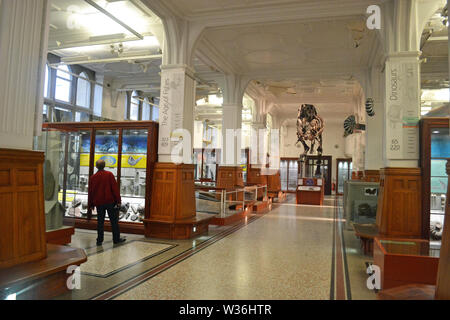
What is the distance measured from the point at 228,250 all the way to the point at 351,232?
345 centimetres

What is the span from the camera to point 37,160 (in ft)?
11.0

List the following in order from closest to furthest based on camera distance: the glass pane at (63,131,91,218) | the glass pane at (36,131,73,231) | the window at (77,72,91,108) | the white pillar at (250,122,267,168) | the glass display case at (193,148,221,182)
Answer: the glass pane at (36,131,73,231)
the glass pane at (63,131,91,218)
the window at (77,72,91,108)
the white pillar at (250,122,267,168)
the glass display case at (193,148,221,182)

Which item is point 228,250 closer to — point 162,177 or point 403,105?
point 162,177

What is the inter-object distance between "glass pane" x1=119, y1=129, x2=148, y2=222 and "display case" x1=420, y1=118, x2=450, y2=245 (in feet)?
16.1

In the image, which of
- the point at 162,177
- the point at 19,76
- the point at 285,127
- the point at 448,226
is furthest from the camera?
the point at 285,127

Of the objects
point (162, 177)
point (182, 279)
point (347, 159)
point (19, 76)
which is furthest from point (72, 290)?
point (347, 159)

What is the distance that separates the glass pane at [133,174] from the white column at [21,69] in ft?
10.6

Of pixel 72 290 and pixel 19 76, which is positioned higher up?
pixel 19 76

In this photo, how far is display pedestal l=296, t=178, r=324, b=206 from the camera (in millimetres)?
13734

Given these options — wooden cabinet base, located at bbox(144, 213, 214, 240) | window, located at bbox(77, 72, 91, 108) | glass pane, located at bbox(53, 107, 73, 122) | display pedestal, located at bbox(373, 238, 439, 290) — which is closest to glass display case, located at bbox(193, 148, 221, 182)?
window, located at bbox(77, 72, 91, 108)

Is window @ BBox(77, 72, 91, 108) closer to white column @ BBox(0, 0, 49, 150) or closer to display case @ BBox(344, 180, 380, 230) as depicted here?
white column @ BBox(0, 0, 49, 150)

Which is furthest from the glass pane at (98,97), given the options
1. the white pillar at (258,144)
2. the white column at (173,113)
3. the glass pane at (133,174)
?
the white column at (173,113)

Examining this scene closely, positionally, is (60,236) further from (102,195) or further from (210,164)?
(210,164)

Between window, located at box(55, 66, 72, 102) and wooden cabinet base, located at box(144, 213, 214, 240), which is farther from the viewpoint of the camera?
window, located at box(55, 66, 72, 102)
